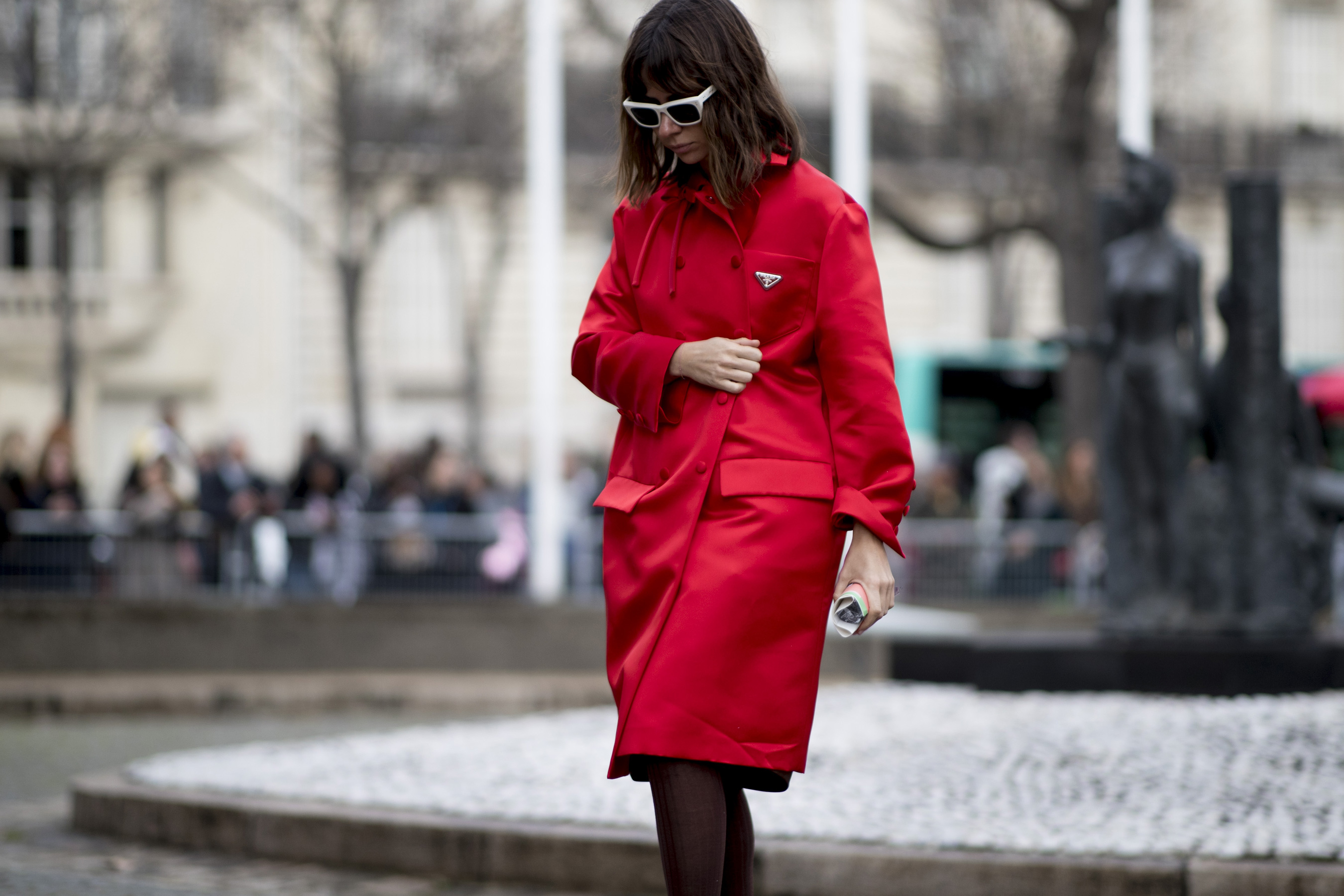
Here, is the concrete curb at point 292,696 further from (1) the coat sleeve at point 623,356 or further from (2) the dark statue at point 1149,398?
(1) the coat sleeve at point 623,356

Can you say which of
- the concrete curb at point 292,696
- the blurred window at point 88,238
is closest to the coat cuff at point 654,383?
the concrete curb at point 292,696

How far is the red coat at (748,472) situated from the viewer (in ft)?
11.8

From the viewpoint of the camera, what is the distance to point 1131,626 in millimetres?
10453

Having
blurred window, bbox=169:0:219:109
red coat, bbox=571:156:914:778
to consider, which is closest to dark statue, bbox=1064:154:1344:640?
red coat, bbox=571:156:914:778

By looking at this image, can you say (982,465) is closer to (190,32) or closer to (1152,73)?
(1152,73)

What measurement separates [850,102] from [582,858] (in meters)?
10.1

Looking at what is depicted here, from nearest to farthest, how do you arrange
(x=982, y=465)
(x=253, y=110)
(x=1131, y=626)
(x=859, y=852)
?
(x=859, y=852), (x=1131, y=626), (x=982, y=465), (x=253, y=110)

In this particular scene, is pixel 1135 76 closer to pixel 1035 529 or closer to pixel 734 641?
pixel 1035 529

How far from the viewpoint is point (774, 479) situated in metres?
3.65

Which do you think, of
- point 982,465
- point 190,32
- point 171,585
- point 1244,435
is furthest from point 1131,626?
point 190,32

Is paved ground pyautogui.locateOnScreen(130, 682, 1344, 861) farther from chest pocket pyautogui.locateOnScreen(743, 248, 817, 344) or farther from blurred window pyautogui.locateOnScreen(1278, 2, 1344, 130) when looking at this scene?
blurred window pyautogui.locateOnScreen(1278, 2, 1344, 130)

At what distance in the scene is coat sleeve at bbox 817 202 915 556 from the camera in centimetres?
360

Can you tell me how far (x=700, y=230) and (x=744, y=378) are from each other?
314 mm

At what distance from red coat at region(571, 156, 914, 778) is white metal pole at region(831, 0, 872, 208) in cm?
1119
